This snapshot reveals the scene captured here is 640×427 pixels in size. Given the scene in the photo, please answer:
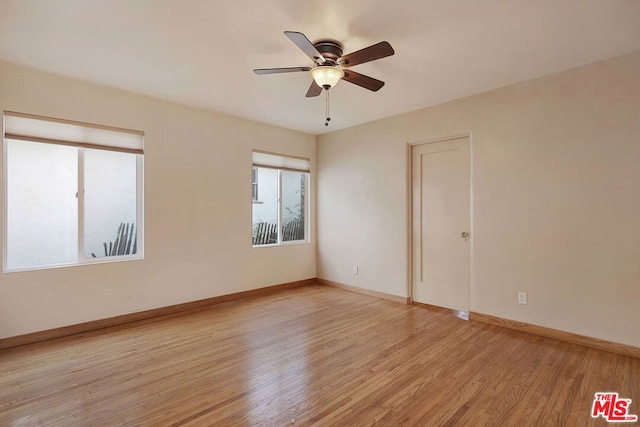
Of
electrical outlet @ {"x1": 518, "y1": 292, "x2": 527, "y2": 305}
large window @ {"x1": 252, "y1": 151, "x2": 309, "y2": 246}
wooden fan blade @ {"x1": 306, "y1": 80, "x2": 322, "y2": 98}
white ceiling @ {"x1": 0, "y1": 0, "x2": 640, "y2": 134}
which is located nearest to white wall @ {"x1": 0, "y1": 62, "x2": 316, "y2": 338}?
large window @ {"x1": 252, "y1": 151, "x2": 309, "y2": 246}

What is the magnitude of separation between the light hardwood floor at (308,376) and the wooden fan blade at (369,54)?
2.35 m

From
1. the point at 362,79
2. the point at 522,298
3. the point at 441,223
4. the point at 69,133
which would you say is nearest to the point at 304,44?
the point at 362,79

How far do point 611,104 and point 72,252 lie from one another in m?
5.42

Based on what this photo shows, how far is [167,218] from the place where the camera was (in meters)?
3.91

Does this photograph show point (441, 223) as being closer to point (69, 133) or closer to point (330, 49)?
point (330, 49)

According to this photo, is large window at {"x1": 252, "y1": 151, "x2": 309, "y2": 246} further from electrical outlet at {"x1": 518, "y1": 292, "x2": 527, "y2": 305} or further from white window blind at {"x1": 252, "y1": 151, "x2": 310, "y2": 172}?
electrical outlet at {"x1": 518, "y1": 292, "x2": 527, "y2": 305}

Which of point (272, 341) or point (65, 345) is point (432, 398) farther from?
point (65, 345)

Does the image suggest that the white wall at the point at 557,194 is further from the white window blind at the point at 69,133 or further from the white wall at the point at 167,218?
the white window blind at the point at 69,133

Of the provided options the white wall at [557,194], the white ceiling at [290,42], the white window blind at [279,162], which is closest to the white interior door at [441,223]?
the white wall at [557,194]

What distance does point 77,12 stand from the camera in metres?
2.17

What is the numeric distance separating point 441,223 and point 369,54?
2.54 m

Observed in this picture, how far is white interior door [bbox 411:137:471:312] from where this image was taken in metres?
3.87

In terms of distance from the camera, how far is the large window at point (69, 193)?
3.06 meters

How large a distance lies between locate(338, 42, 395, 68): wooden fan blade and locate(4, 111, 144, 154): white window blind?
2665 mm
